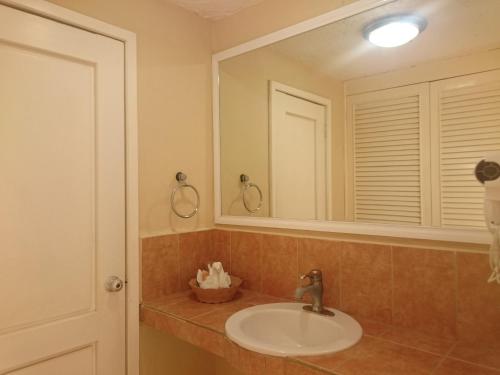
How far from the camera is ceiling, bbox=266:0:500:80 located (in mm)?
1143

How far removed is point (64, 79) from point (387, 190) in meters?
1.34

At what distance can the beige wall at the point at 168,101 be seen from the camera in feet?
5.13

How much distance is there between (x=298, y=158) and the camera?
1.62 meters

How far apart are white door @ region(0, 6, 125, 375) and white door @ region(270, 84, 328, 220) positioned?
0.73 m

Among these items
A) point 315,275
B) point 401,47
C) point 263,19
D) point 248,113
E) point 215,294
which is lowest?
point 215,294

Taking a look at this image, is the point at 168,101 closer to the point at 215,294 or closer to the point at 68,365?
the point at 215,294

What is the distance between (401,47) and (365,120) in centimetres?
30

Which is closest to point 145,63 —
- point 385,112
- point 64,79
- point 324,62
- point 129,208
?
point 64,79

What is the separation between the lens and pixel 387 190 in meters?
1.32

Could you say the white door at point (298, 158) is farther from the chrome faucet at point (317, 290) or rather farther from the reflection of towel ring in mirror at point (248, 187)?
the chrome faucet at point (317, 290)

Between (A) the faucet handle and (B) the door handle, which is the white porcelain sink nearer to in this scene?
(A) the faucet handle

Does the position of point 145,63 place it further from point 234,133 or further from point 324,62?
point 324,62

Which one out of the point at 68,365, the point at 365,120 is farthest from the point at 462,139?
the point at 68,365

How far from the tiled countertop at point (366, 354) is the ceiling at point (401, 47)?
39.2 inches
